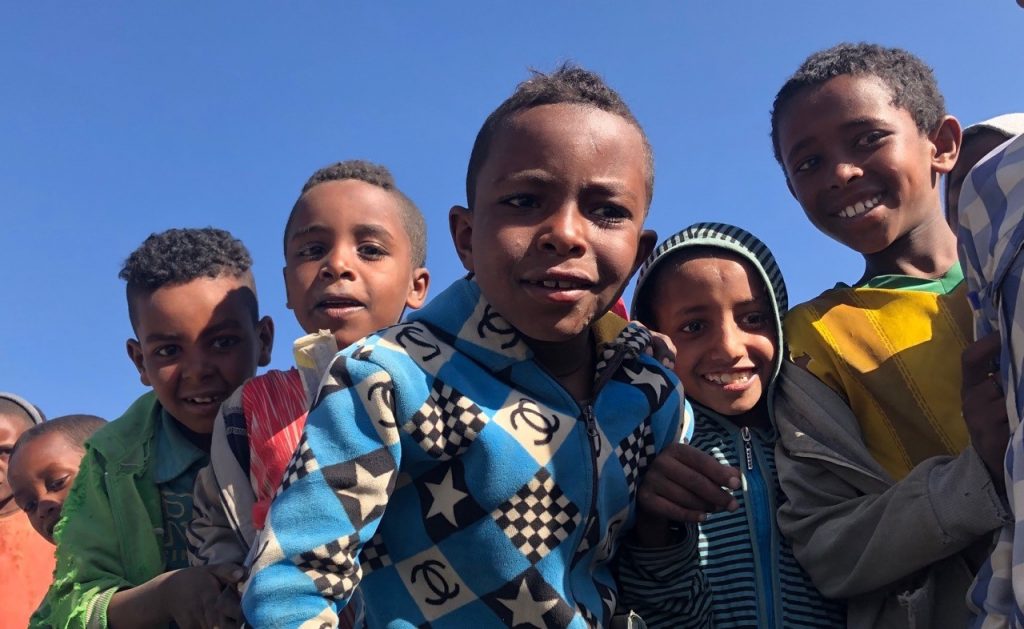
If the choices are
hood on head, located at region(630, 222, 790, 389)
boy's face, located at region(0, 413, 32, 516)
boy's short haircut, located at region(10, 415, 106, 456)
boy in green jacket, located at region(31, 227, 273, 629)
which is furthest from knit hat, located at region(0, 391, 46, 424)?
hood on head, located at region(630, 222, 790, 389)

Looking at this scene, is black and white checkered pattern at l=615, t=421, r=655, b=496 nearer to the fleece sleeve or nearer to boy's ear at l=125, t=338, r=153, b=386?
the fleece sleeve

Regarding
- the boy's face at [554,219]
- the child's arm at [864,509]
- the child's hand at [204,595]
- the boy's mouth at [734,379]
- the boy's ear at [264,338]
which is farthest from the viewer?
the boy's ear at [264,338]

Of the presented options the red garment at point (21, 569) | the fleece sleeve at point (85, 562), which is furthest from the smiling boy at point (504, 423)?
the red garment at point (21, 569)

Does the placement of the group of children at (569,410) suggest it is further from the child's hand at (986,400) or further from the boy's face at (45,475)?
the boy's face at (45,475)

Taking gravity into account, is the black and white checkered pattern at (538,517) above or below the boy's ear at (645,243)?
below

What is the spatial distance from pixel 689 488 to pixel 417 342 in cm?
67

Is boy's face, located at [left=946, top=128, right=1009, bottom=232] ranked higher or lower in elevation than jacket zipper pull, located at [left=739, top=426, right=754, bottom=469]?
higher

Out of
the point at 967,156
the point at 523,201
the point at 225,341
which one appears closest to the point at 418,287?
the point at 225,341

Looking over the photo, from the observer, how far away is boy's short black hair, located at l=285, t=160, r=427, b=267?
338 cm

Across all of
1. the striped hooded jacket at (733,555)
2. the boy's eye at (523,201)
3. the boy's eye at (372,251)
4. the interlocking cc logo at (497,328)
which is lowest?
the striped hooded jacket at (733,555)

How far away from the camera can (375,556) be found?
75.5 inches

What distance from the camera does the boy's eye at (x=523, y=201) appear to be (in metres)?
2.01

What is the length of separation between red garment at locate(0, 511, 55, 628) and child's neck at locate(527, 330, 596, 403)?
3.97m

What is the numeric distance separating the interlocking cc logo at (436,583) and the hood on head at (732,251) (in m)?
1.31
